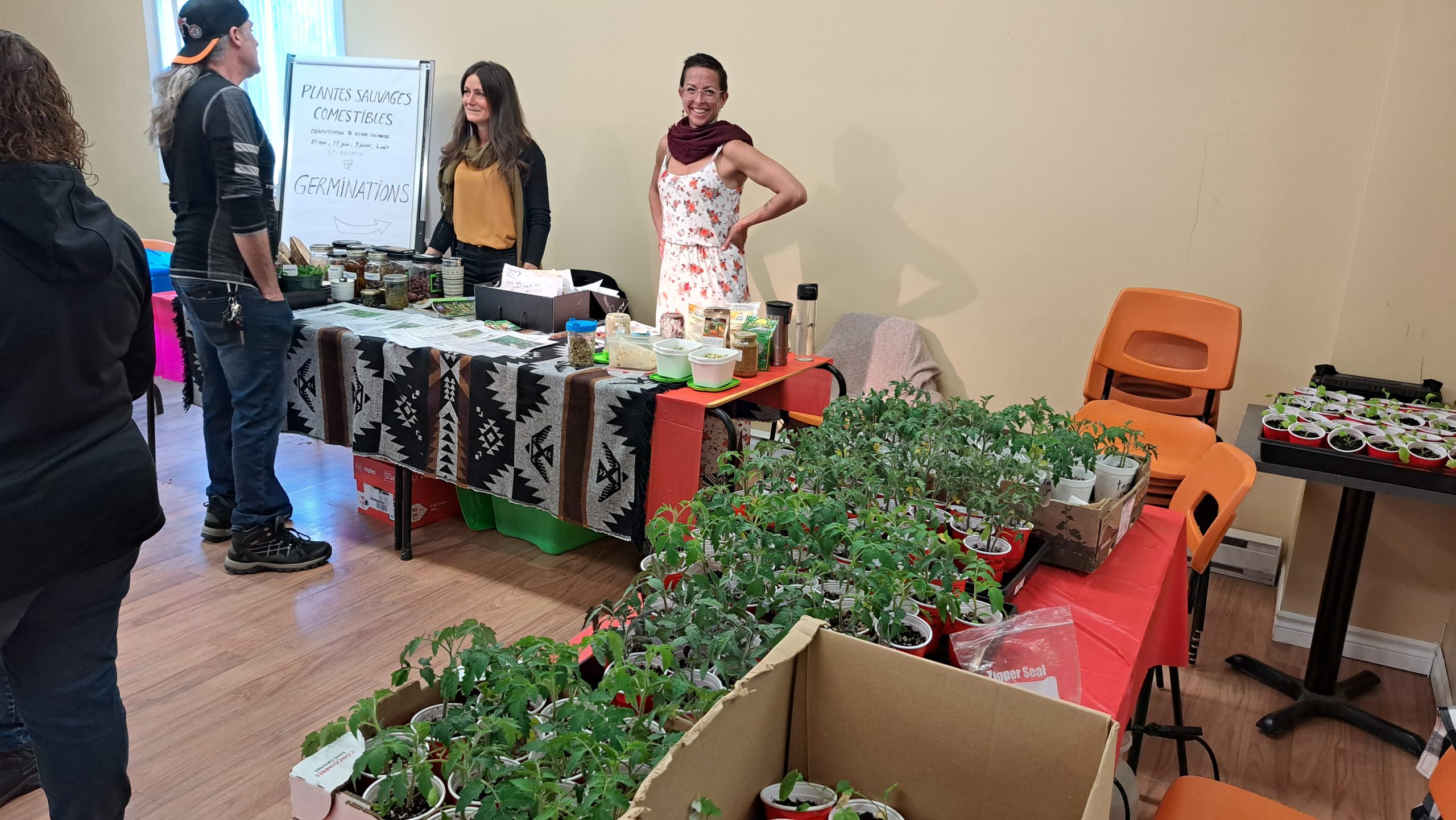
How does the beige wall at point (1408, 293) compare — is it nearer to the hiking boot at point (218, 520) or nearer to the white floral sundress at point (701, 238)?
the white floral sundress at point (701, 238)

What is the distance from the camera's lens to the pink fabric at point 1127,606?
1.38 m

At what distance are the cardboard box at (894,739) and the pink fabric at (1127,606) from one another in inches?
12.4

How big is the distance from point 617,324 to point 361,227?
295 centimetres

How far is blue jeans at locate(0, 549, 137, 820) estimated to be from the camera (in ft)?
4.72

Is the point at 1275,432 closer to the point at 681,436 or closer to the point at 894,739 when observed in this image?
the point at 681,436

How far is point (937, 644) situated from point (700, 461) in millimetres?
1248

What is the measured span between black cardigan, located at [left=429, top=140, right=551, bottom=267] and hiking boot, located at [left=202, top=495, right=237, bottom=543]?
4.91ft

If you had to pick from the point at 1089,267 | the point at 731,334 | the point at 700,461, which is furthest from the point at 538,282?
the point at 1089,267

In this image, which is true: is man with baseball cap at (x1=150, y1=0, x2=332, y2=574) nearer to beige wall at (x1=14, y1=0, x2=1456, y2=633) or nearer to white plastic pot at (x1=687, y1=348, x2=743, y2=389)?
white plastic pot at (x1=687, y1=348, x2=743, y2=389)

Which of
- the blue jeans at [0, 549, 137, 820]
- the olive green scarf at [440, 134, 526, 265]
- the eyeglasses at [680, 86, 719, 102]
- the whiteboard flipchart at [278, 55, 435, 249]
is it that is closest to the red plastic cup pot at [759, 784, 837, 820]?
the blue jeans at [0, 549, 137, 820]

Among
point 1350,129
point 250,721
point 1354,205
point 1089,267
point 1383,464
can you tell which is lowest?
point 250,721

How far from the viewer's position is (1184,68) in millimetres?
3350

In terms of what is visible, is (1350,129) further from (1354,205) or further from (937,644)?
(937,644)

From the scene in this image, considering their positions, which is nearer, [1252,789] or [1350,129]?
[1252,789]
